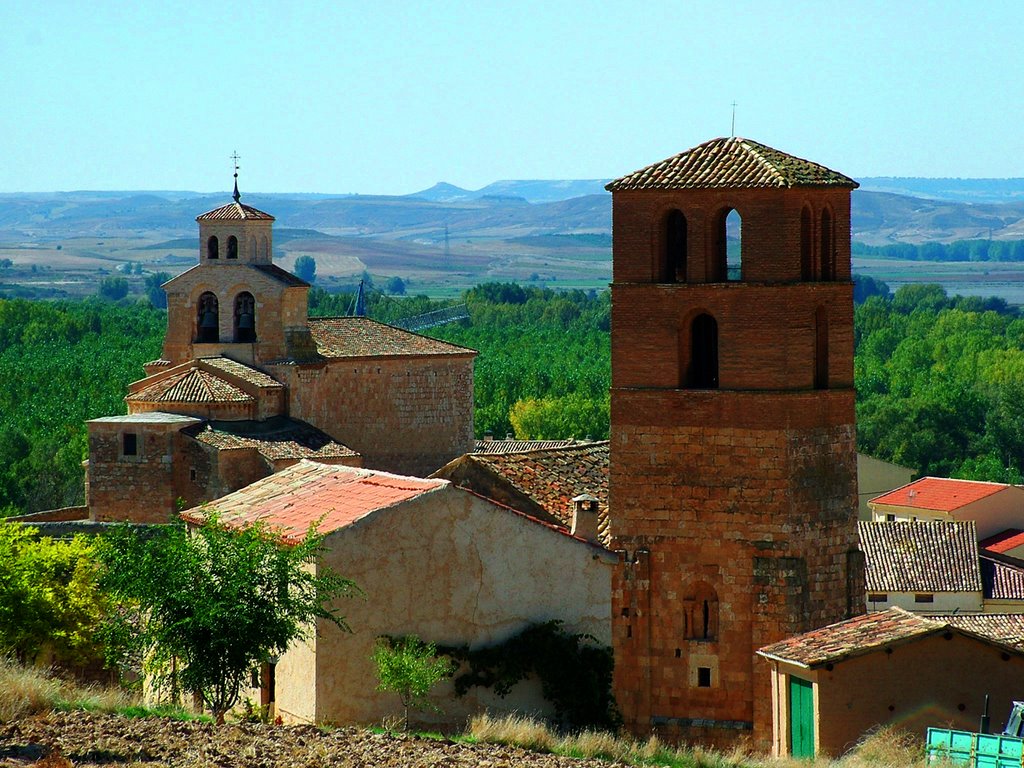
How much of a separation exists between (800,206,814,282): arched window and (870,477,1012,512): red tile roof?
992 inches

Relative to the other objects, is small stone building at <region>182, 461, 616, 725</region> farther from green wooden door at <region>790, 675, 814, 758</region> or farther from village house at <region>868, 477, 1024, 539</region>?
village house at <region>868, 477, 1024, 539</region>

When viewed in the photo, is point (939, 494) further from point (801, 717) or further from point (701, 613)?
Result: point (801, 717)

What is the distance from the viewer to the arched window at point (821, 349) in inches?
1021

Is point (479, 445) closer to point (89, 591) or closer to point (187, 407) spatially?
point (187, 407)

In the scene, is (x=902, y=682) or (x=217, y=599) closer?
(x=217, y=599)

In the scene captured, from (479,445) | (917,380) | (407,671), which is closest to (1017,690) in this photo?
(407,671)

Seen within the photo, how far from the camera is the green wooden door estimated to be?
909 inches

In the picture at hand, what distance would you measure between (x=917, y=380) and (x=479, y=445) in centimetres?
4489

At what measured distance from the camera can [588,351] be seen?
4178 inches

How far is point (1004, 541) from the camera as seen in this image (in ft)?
159

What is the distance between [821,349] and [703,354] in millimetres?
1455

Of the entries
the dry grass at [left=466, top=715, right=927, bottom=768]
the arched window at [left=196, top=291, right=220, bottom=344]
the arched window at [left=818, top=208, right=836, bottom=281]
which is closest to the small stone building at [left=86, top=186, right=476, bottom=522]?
the arched window at [left=196, top=291, right=220, bottom=344]

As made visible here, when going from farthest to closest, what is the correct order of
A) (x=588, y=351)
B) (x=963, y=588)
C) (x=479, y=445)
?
(x=588, y=351) → (x=479, y=445) → (x=963, y=588)

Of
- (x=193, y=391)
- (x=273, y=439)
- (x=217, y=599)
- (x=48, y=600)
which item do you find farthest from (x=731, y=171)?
(x=193, y=391)
